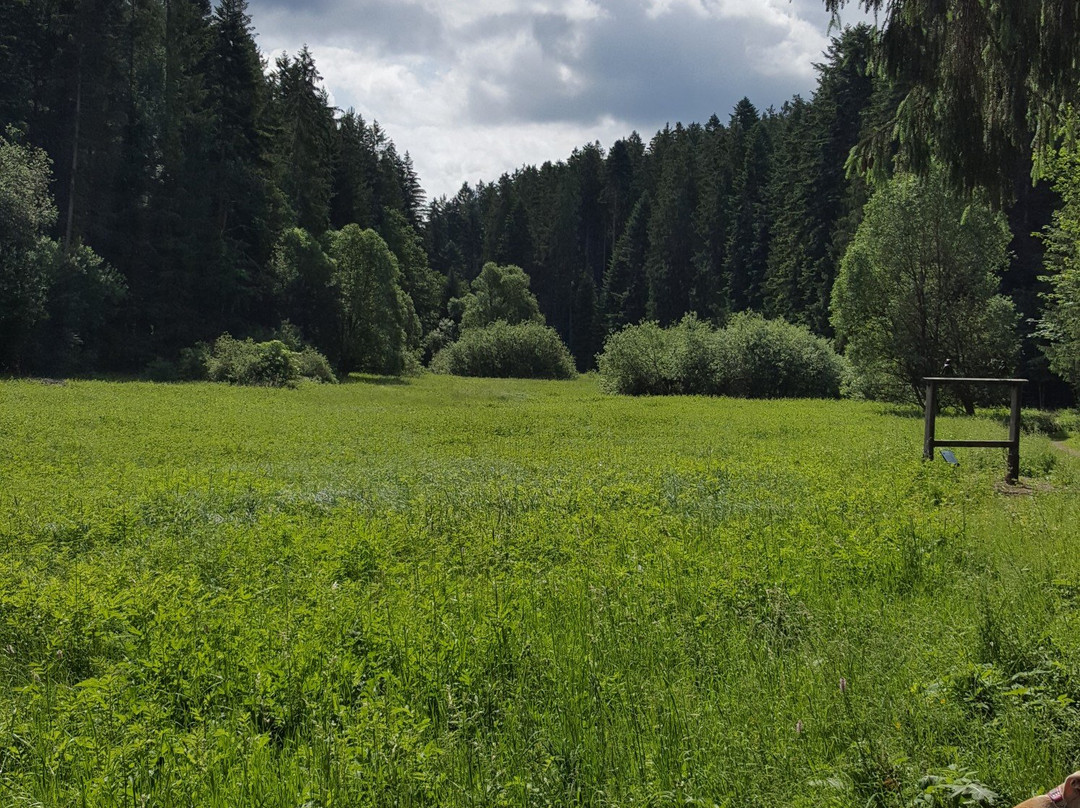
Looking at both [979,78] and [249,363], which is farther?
[249,363]

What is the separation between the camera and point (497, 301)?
72312 millimetres

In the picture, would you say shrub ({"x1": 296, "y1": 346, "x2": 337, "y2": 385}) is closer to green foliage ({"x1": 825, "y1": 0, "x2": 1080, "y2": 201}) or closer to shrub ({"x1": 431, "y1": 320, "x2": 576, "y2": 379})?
shrub ({"x1": 431, "y1": 320, "x2": 576, "y2": 379})

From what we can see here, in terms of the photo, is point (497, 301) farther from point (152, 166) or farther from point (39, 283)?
point (39, 283)

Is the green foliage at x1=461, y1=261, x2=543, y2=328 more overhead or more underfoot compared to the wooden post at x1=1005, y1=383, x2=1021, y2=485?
more overhead

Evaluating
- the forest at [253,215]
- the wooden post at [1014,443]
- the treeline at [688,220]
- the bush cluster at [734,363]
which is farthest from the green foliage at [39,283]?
the treeline at [688,220]

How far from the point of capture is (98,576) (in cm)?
630

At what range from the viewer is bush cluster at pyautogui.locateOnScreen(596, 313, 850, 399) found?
3556 centimetres

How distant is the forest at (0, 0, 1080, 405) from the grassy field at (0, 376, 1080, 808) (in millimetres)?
17354

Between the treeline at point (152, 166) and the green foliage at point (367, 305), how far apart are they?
95.2 inches

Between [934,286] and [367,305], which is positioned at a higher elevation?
[367,305]

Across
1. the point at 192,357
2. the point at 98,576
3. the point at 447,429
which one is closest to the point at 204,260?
the point at 192,357

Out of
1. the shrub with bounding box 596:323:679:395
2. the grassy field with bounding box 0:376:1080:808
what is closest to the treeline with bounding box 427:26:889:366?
the shrub with bounding box 596:323:679:395

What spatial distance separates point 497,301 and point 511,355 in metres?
12.0

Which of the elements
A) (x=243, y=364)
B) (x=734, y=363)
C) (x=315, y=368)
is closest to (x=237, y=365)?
(x=243, y=364)
